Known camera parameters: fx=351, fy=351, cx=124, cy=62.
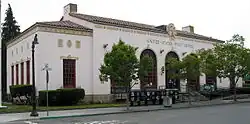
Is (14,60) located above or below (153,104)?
above

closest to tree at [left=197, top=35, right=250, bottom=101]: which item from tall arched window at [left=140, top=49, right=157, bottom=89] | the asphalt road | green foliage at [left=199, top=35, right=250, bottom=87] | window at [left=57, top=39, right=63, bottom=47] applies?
green foliage at [left=199, top=35, right=250, bottom=87]

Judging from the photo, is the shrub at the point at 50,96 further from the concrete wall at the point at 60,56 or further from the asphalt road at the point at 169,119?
the asphalt road at the point at 169,119

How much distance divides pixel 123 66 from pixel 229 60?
13.6 m

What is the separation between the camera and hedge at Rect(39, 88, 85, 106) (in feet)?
89.1

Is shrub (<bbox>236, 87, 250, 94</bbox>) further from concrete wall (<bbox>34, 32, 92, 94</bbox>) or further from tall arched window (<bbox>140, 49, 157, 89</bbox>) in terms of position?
concrete wall (<bbox>34, 32, 92, 94</bbox>)

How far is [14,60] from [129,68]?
16.6 m

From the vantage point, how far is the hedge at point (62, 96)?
27.2 metres

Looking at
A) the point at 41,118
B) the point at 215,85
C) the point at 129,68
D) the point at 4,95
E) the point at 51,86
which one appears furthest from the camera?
the point at 215,85

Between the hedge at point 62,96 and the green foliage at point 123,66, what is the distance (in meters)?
4.23

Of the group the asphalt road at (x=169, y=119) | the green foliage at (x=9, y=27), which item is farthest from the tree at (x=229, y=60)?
the green foliage at (x=9, y=27)

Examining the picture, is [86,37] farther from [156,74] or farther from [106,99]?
[156,74]

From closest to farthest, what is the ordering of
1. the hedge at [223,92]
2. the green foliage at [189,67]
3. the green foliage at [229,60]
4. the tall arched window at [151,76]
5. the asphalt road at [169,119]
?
the asphalt road at [169,119], the green foliage at [189,67], the green foliage at [229,60], the tall arched window at [151,76], the hedge at [223,92]

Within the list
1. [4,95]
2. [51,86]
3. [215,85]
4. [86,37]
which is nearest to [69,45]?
[86,37]

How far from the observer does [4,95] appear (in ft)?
129
